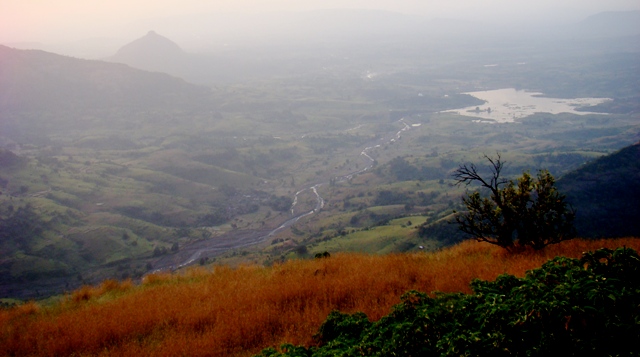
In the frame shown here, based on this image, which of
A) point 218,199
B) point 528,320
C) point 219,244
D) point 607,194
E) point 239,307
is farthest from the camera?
point 218,199

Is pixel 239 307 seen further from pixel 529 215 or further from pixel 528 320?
pixel 529 215

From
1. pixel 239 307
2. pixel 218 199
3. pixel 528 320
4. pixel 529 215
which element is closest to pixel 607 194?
pixel 529 215

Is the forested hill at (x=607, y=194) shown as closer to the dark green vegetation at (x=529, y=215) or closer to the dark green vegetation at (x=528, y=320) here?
the dark green vegetation at (x=529, y=215)

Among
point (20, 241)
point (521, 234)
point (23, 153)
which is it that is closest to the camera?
point (521, 234)

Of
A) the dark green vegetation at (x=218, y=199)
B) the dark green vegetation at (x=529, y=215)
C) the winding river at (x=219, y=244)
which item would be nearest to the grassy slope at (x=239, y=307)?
the dark green vegetation at (x=529, y=215)

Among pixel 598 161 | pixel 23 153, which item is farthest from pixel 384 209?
pixel 23 153

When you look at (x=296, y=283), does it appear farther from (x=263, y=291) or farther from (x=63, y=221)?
(x=63, y=221)

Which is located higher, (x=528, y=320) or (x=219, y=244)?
(x=528, y=320)
